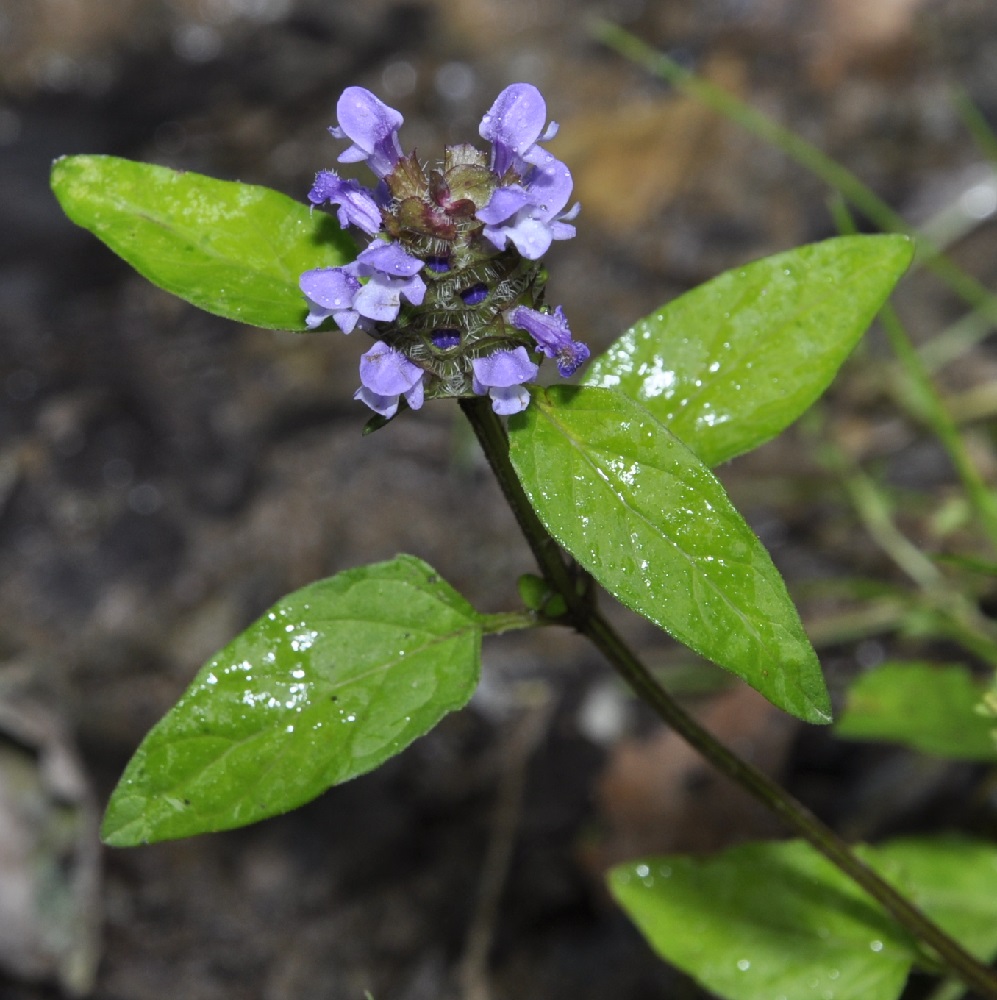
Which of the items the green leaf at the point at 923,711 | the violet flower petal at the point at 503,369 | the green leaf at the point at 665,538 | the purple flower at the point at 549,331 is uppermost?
the purple flower at the point at 549,331

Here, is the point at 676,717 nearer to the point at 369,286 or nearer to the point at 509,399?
the point at 509,399

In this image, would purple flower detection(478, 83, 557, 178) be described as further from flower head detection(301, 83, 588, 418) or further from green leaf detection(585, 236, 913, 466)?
green leaf detection(585, 236, 913, 466)

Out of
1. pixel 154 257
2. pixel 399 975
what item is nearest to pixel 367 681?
pixel 154 257

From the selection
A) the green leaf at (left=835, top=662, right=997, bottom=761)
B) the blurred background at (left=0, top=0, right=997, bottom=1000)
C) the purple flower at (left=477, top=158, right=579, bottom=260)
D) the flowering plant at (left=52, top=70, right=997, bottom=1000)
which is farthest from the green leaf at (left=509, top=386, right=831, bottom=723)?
the blurred background at (left=0, top=0, right=997, bottom=1000)

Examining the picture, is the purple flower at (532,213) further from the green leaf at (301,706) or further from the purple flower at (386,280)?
the green leaf at (301,706)

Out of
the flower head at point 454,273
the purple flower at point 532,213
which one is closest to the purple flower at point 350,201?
the flower head at point 454,273

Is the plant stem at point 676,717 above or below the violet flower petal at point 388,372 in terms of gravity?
below

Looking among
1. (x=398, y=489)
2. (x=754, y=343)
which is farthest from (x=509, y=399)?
(x=398, y=489)
